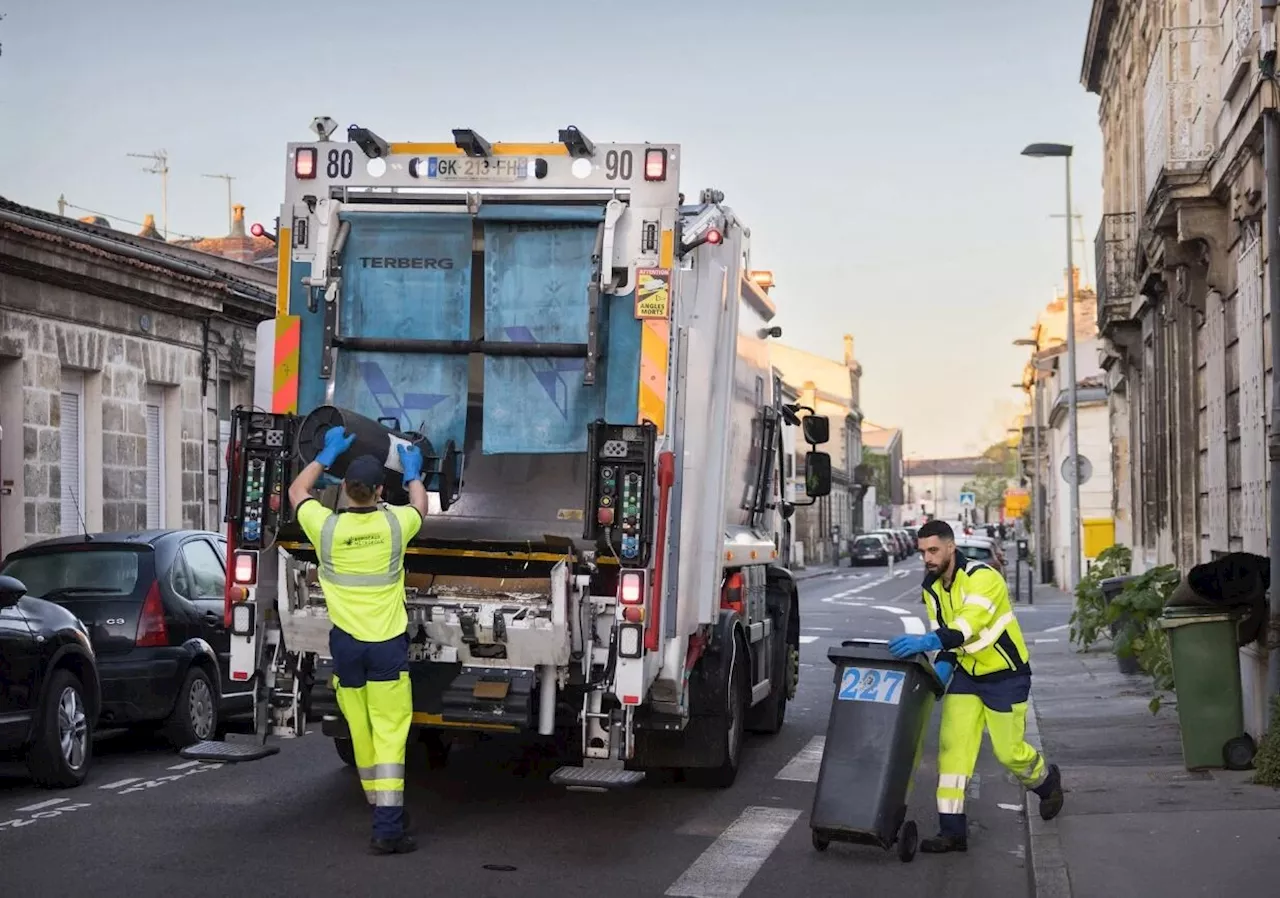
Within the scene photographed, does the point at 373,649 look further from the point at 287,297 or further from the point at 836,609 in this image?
the point at 836,609

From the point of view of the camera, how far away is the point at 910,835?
8.16 m

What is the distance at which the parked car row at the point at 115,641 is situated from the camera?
977cm

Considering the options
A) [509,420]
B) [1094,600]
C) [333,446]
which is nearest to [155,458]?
[1094,600]

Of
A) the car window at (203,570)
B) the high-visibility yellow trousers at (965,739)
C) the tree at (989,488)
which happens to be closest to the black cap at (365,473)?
the high-visibility yellow trousers at (965,739)

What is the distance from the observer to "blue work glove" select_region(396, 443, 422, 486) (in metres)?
8.52

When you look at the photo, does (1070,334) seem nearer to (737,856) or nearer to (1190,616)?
(1190,616)

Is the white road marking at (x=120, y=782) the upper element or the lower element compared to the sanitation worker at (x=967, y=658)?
lower

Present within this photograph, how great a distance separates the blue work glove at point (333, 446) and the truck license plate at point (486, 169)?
5.23 feet

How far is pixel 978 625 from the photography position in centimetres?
815

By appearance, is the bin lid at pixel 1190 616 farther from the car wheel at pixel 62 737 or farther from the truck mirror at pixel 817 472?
the car wheel at pixel 62 737

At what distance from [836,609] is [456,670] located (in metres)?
27.0

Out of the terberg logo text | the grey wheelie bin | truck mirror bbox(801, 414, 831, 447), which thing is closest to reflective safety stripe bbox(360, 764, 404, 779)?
the grey wheelie bin

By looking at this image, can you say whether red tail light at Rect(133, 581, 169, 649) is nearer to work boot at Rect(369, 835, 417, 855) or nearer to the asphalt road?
the asphalt road

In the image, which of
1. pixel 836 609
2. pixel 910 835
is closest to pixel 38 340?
pixel 910 835
